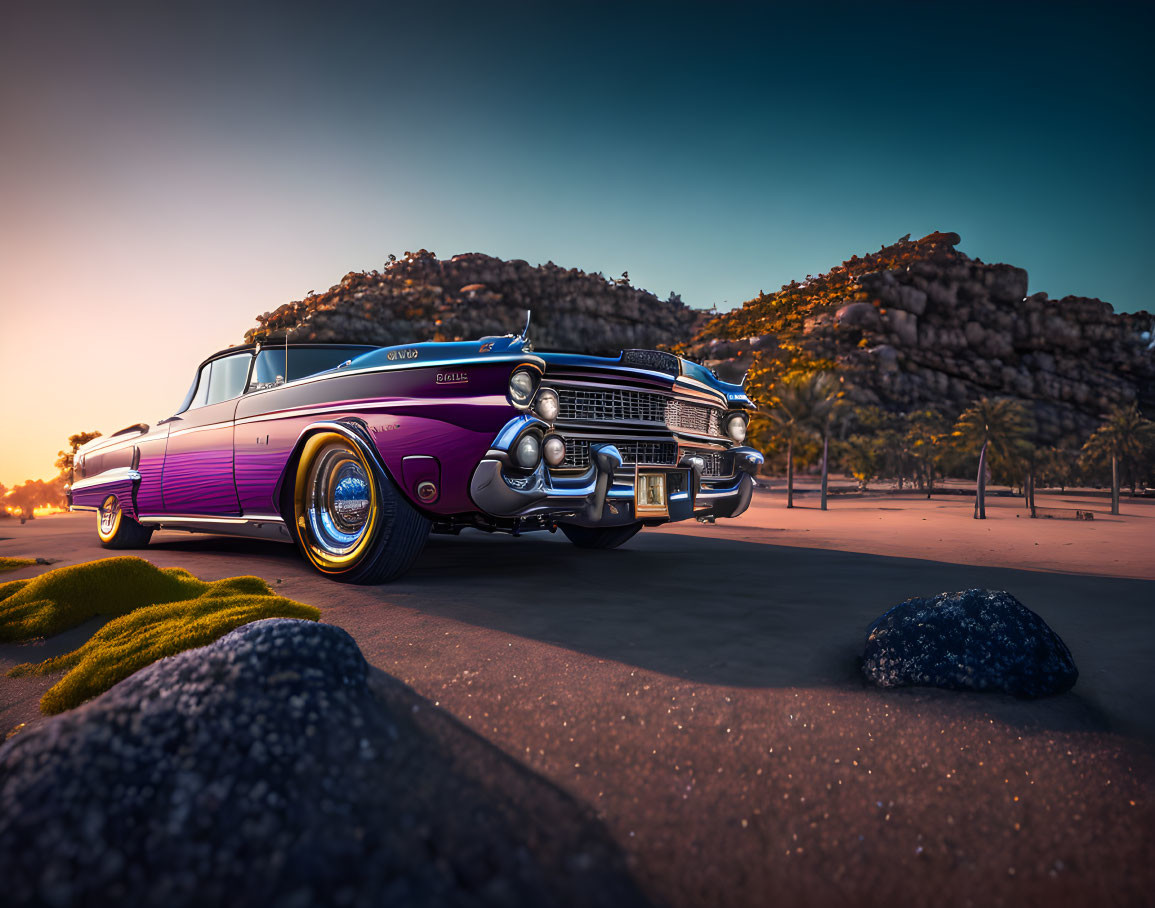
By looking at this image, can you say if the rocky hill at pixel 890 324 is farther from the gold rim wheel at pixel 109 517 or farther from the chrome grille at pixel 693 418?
the gold rim wheel at pixel 109 517

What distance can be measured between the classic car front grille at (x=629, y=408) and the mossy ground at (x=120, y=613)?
1923mm

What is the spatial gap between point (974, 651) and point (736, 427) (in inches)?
129

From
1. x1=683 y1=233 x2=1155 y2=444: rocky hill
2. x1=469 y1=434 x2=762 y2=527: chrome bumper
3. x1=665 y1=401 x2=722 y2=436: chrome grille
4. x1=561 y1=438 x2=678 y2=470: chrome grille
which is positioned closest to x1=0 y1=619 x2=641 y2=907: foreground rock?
x1=469 y1=434 x2=762 y2=527: chrome bumper

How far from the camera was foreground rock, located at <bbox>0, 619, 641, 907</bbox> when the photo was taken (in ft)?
3.72

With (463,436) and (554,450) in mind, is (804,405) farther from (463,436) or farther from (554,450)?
(463,436)

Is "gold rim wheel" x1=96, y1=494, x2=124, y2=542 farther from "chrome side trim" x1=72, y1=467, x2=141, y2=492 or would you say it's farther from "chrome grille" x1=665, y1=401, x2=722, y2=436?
"chrome grille" x1=665, y1=401, x2=722, y2=436

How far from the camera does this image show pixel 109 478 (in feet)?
20.6

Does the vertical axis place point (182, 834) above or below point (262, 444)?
below

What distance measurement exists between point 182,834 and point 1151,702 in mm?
2874

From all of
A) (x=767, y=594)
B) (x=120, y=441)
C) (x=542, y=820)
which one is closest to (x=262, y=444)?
(x=120, y=441)

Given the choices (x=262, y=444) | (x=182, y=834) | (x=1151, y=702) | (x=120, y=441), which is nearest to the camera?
(x=182, y=834)

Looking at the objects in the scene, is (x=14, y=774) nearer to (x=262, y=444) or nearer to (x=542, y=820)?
(x=542, y=820)

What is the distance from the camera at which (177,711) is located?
154 cm

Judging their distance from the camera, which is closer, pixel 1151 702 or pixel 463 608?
pixel 1151 702
